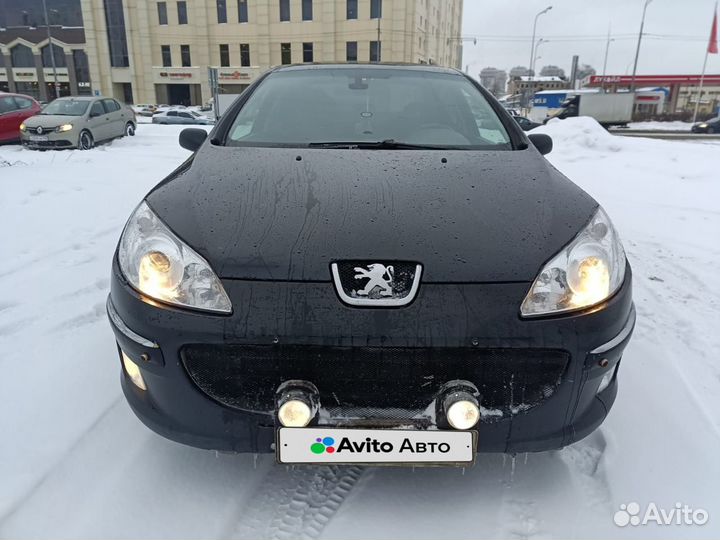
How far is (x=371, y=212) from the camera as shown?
1717 mm

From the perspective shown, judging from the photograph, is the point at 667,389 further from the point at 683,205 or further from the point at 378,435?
the point at 683,205

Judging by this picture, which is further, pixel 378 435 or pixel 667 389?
pixel 667 389

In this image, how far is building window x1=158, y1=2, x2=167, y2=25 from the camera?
48.2m

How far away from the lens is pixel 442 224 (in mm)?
1672

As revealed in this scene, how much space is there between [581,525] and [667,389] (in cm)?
105

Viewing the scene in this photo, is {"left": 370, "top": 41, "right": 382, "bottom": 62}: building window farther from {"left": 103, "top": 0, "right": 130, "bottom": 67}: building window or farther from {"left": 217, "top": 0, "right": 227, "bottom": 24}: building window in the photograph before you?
{"left": 103, "top": 0, "right": 130, "bottom": 67}: building window

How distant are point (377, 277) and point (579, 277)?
63 centimetres

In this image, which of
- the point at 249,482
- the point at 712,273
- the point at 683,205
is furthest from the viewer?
the point at 683,205

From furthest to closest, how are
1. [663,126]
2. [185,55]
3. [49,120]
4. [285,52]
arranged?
[185,55] < [285,52] < [663,126] < [49,120]

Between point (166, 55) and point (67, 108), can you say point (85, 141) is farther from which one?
point (166, 55)

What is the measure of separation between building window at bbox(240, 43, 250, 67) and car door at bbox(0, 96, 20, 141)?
125 ft

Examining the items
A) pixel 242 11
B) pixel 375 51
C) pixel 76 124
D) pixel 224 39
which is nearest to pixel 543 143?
pixel 76 124

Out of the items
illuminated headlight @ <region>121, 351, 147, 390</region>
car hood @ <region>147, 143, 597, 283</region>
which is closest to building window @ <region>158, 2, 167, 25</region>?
car hood @ <region>147, 143, 597, 283</region>

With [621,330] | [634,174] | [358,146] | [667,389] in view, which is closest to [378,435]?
[621,330]
